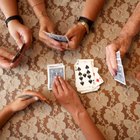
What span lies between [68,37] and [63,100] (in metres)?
0.44

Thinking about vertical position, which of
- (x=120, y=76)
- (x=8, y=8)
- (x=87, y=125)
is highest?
(x=8, y=8)

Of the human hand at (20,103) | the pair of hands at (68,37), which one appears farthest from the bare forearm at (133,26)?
the human hand at (20,103)

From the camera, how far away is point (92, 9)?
2.11 meters

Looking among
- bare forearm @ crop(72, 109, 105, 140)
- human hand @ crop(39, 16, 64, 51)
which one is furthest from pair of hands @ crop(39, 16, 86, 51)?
bare forearm @ crop(72, 109, 105, 140)

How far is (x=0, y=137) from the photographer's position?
197 centimetres

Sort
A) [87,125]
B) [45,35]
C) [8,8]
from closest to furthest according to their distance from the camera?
[87,125] < [45,35] < [8,8]

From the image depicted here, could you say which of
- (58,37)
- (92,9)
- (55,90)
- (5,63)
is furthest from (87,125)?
(92,9)

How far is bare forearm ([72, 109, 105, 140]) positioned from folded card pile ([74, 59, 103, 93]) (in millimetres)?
168

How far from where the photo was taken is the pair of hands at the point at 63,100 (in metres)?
1.93

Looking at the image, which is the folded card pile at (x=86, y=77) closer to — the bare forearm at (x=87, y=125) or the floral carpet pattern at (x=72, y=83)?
the floral carpet pattern at (x=72, y=83)

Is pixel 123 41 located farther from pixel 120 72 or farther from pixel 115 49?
pixel 120 72

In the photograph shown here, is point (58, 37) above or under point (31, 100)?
above

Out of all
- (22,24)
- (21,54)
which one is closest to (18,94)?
(21,54)

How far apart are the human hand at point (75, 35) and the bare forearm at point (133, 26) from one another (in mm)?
293
